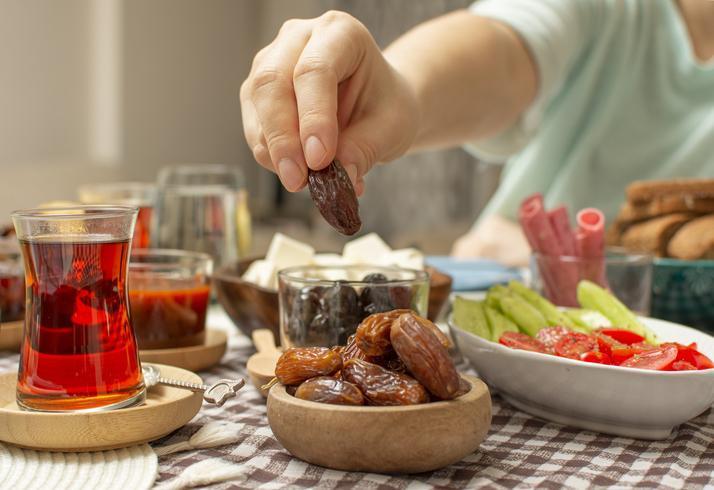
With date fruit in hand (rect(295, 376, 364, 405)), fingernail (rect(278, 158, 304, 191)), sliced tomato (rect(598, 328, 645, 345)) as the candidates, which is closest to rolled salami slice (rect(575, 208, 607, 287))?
sliced tomato (rect(598, 328, 645, 345))

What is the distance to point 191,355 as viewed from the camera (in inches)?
42.8

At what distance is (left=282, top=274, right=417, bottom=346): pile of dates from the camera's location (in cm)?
93

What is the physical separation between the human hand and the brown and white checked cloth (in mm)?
318

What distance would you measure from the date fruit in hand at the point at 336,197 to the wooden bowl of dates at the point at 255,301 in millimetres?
241

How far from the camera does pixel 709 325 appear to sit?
1417 millimetres

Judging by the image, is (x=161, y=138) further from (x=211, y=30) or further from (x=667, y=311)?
(x=667, y=311)

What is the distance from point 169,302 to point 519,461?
22.5 inches

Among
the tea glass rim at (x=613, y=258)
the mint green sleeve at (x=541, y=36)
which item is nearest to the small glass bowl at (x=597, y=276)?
the tea glass rim at (x=613, y=258)

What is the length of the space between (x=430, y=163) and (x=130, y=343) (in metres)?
4.77

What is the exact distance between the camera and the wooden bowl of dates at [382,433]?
0.68 meters

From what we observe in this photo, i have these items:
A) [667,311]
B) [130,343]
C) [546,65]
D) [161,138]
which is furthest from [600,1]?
[161,138]

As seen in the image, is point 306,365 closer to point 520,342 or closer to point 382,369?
point 382,369

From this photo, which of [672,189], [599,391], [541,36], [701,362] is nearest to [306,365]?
[599,391]

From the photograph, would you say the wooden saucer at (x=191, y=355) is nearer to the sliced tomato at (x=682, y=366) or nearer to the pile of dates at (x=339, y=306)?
the pile of dates at (x=339, y=306)
